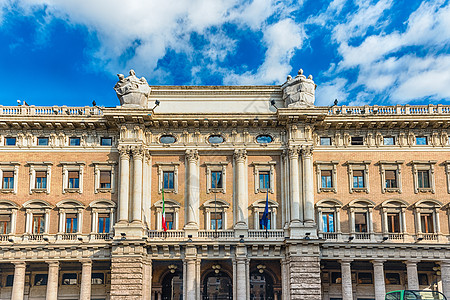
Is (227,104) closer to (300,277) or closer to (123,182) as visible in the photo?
(123,182)

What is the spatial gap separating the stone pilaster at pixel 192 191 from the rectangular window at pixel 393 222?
17.4 m

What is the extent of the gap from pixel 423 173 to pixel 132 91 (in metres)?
27.9

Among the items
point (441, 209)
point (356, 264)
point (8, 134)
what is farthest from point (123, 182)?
point (441, 209)

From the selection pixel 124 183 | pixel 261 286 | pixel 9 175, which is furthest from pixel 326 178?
pixel 9 175

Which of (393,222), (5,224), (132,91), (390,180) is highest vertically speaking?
(132,91)

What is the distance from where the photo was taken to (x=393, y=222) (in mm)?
49312

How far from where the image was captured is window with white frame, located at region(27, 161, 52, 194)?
4957cm

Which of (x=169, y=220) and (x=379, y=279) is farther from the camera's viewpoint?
(x=169, y=220)

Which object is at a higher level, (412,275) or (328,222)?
(328,222)

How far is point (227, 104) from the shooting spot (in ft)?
172

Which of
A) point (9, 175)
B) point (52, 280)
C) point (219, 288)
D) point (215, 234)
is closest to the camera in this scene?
point (52, 280)

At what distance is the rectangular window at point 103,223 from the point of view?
49062mm

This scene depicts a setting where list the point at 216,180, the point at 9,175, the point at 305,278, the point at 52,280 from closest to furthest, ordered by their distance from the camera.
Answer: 1. the point at 305,278
2. the point at 52,280
3. the point at 9,175
4. the point at 216,180

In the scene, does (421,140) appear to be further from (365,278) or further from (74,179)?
(74,179)
